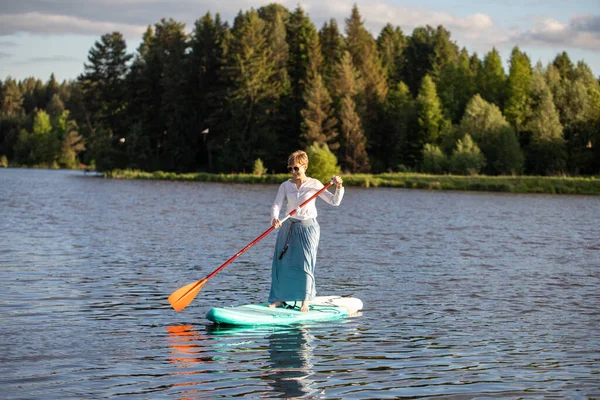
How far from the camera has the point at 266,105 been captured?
85.2 m

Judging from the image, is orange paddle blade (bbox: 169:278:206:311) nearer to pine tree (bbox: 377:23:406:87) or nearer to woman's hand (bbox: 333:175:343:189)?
woman's hand (bbox: 333:175:343:189)

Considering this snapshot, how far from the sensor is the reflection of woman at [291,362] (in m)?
8.80

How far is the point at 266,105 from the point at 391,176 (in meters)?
20.7

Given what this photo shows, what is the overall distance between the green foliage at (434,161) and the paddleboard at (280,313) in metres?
59.4

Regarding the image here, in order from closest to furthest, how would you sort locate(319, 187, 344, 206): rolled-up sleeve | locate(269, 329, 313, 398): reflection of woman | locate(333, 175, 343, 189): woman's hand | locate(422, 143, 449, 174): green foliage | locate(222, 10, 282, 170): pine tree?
1. locate(269, 329, 313, 398): reflection of woman
2. locate(333, 175, 343, 189): woman's hand
3. locate(319, 187, 344, 206): rolled-up sleeve
4. locate(422, 143, 449, 174): green foliage
5. locate(222, 10, 282, 170): pine tree

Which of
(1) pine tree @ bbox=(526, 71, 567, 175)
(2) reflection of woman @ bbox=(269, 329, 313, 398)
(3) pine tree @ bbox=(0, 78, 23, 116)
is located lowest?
(2) reflection of woman @ bbox=(269, 329, 313, 398)

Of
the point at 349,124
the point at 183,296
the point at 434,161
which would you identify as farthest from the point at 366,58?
the point at 183,296

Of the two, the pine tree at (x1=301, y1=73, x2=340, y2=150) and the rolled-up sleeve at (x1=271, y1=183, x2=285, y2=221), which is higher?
the pine tree at (x1=301, y1=73, x2=340, y2=150)

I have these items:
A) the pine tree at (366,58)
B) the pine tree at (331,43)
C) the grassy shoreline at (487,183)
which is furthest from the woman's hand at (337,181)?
the pine tree at (331,43)

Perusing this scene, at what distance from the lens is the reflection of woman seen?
8805 millimetres

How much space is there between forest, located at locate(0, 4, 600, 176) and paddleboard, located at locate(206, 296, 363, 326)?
58.0 m

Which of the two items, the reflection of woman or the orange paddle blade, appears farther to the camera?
the orange paddle blade

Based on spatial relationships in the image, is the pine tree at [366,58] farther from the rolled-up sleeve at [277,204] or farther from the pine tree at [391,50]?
the rolled-up sleeve at [277,204]

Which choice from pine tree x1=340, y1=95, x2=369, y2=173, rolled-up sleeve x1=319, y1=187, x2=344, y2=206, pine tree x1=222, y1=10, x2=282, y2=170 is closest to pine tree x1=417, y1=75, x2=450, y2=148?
pine tree x1=340, y1=95, x2=369, y2=173
